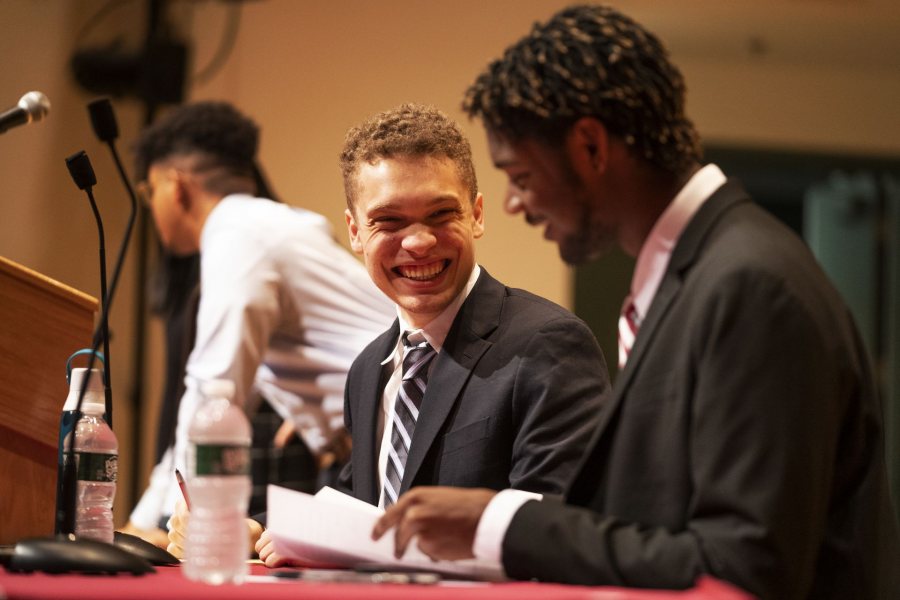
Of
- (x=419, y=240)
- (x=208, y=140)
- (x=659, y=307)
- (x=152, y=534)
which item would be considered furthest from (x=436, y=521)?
(x=208, y=140)

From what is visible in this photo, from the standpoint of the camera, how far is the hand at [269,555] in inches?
62.1

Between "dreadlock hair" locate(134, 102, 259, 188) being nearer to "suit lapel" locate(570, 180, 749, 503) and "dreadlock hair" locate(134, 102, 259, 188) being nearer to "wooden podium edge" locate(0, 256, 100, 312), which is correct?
"wooden podium edge" locate(0, 256, 100, 312)

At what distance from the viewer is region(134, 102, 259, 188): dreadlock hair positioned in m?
3.45

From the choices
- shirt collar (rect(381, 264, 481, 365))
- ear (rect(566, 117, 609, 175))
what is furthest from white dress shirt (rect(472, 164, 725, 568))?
shirt collar (rect(381, 264, 481, 365))

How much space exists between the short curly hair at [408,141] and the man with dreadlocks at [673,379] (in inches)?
17.3

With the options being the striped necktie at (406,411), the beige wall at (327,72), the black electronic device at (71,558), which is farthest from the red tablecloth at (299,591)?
the beige wall at (327,72)

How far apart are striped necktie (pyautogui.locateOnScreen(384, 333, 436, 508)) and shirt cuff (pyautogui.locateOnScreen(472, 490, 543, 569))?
1.89 feet

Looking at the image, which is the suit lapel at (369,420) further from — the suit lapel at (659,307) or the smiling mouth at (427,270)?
the suit lapel at (659,307)

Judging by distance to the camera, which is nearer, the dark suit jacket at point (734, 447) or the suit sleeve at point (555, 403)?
the dark suit jacket at point (734, 447)

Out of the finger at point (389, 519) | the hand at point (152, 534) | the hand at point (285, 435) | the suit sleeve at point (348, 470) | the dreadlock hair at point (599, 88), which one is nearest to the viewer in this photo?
the finger at point (389, 519)

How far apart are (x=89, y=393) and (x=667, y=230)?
85 cm

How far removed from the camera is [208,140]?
3449 millimetres

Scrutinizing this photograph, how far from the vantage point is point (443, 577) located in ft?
4.38

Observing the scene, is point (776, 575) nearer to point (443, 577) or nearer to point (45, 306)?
point (443, 577)
